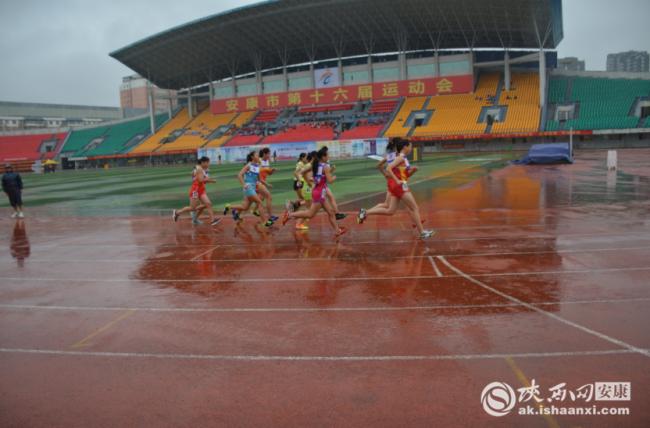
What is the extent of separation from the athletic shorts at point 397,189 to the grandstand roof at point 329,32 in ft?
142

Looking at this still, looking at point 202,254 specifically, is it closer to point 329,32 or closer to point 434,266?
point 434,266

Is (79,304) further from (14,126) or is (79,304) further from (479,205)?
(14,126)

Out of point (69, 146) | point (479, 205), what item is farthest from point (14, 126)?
point (479, 205)

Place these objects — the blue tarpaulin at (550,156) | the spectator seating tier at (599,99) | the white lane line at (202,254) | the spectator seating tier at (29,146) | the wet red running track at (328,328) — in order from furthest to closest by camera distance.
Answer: the spectator seating tier at (29,146) → the spectator seating tier at (599,99) → the blue tarpaulin at (550,156) → the white lane line at (202,254) → the wet red running track at (328,328)

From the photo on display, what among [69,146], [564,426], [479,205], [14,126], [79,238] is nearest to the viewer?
[564,426]

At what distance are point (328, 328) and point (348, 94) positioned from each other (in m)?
58.2

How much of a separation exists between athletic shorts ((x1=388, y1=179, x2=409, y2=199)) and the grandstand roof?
43396 mm

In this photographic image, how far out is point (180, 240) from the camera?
10.8 metres

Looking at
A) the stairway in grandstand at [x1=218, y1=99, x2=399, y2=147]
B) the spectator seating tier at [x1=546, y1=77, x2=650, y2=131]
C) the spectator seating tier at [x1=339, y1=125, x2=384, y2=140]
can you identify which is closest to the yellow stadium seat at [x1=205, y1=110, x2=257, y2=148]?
the stairway in grandstand at [x1=218, y1=99, x2=399, y2=147]

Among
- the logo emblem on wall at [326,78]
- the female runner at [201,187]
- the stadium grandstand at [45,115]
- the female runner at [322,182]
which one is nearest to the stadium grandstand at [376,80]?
the logo emblem on wall at [326,78]

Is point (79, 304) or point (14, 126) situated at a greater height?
point (14, 126)

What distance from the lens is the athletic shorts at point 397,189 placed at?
9477 millimetres

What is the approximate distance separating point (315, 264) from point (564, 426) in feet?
16.2

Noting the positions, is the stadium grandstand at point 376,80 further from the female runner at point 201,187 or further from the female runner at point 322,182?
the female runner at point 322,182
